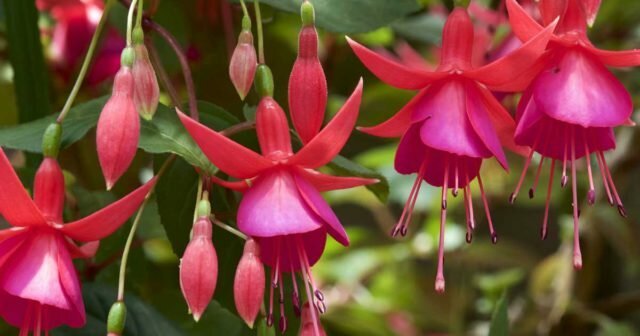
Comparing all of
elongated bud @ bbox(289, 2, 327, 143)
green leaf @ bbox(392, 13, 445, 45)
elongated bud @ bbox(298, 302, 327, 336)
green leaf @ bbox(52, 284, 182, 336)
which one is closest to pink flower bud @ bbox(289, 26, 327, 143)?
elongated bud @ bbox(289, 2, 327, 143)

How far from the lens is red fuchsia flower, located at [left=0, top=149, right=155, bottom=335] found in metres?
0.57

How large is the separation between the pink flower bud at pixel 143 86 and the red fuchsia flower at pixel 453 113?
12cm

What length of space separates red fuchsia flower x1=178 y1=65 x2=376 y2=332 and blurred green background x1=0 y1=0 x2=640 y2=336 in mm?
113

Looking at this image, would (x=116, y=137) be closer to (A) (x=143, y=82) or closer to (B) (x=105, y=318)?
(A) (x=143, y=82)

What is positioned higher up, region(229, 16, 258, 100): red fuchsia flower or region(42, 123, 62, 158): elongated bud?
region(229, 16, 258, 100): red fuchsia flower

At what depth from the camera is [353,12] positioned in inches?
28.2

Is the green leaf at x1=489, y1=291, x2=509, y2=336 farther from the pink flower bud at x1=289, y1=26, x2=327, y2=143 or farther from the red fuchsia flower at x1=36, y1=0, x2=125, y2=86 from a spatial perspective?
the red fuchsia flower at x1=36, y1=0, x2=125, y2=86

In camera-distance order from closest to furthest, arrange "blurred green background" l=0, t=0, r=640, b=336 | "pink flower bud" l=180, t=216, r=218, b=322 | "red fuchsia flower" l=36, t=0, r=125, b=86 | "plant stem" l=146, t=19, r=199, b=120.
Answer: "pink flower bud" l=180, t=216, r=218, b=322
"plant stem" l=146, t=19, r=199, b=120
"blurred green background" l=0, t=0, r=640, b=336
"red fuchsia flower" l=36, t=0, r=125, b=86

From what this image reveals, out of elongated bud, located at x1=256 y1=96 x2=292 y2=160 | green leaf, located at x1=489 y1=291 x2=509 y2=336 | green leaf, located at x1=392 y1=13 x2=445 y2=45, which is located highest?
green leaf, located at x1=392 y1=13 x2=445 y2=45

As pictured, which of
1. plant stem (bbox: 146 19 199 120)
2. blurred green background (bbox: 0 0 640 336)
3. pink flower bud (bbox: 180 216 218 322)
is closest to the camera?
pink flower bud (bbox: 180 216 218 322)

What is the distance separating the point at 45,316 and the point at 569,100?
0.34 m

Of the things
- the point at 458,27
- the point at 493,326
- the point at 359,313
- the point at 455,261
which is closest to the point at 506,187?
the point at 455,261

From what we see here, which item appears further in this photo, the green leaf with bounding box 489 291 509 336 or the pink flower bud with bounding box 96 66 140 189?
the green leaf with bounding box 489 291 509 336

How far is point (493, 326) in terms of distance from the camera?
0.77 meters
